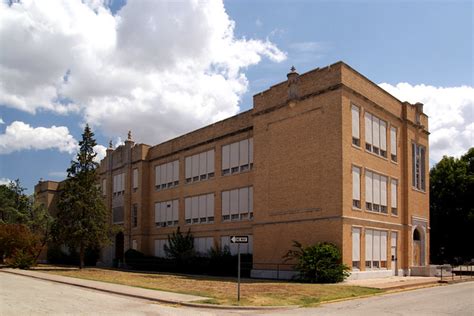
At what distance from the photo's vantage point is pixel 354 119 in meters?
31.9

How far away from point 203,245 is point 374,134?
1793cm

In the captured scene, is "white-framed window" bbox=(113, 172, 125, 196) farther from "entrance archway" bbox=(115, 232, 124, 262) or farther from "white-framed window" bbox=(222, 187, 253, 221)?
"white-framed window" bbox=(222, 187, 253, 221)

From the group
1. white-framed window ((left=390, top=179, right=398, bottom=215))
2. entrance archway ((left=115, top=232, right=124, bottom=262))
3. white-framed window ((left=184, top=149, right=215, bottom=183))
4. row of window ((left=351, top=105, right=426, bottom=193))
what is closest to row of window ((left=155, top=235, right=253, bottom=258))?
white-framed window ((left=184, top=149, right=215, bottom=183))

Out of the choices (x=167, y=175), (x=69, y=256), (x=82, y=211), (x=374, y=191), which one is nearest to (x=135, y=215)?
(x=167, y=175)

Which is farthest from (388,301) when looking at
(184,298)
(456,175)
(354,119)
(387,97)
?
(456,175)

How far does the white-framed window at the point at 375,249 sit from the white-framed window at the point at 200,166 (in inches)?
622

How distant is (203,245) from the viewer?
43.3m

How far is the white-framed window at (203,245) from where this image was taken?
4247 centimetres

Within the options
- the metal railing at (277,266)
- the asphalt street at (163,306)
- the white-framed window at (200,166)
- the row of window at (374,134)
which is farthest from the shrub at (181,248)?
the asphalt street at (163,306)

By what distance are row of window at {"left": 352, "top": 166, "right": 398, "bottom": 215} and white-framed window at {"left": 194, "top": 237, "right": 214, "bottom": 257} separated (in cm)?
1501

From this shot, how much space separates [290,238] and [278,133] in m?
7.21

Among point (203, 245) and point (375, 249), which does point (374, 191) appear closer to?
point (375, 249)

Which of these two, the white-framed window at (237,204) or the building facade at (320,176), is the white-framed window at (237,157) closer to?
the building facade at (320,176)

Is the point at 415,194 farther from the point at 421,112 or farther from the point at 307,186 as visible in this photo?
the point at 307,186
